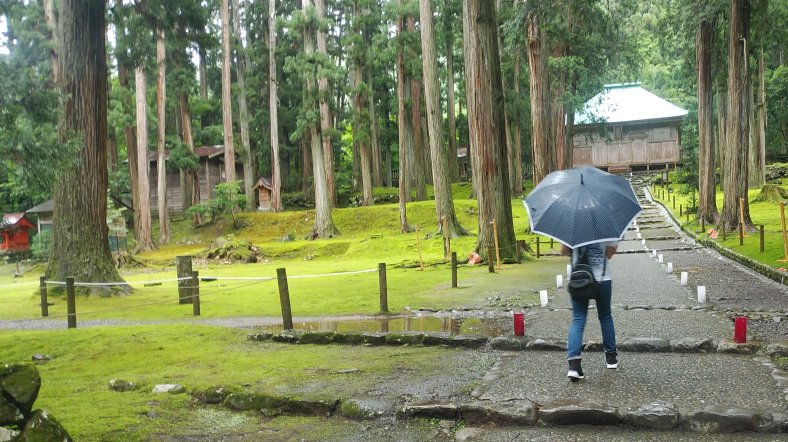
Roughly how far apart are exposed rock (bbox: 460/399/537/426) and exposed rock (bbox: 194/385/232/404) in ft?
6.59

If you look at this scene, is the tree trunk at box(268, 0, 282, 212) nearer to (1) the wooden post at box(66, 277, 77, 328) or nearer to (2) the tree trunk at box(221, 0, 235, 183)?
(2) the tree trunk at box(221, 0, 235, 183)

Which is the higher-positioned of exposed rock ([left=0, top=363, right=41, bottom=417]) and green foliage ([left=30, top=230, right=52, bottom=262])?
exposed rock ([left=0, top=363, right=41, bottom=417])

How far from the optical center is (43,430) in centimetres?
353

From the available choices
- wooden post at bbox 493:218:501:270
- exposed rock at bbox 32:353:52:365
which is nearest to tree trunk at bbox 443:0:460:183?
wooden post at bbox 493:218:501:270

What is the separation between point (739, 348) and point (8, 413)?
6.06m

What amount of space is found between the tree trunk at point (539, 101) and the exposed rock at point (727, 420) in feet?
64.7

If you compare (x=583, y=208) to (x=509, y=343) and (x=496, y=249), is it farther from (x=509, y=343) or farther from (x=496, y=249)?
(x=496, y=249)

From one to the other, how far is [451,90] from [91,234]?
98.6 feet

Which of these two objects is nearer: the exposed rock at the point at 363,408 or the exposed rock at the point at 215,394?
the exposed rock at the point at 363,408

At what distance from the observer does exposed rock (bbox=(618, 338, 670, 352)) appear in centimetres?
643

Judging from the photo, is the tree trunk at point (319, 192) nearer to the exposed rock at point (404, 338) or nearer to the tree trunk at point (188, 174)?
the tree trunk at point (188, 174)

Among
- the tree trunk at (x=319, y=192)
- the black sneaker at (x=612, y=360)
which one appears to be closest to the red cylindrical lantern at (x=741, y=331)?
the black sneaker at (x=612, y=360)

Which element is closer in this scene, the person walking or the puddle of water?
the person walking

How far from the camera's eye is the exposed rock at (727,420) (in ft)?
13.7
